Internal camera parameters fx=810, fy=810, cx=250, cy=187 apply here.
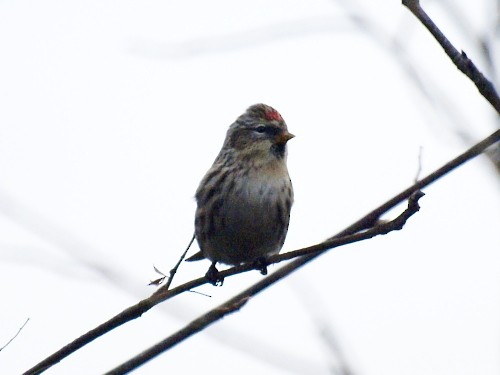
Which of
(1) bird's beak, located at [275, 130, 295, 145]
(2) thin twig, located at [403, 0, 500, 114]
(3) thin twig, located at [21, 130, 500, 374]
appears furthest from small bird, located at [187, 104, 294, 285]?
(2) thin twig, located at [403, 0, 500, 114]

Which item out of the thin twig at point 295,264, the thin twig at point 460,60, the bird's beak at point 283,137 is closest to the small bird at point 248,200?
the bird's beak at point 283,137

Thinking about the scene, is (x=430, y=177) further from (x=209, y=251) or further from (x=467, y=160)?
(x=209, y=251)

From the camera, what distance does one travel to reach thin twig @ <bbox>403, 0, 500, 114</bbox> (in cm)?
168

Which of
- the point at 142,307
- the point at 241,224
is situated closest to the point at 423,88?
the point at 142,307

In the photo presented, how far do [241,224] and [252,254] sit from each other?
0.21m

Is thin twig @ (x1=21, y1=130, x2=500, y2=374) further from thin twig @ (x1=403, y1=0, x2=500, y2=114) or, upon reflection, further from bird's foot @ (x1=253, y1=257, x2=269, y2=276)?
bird's foot @ (x1=253, y1=257, x2=269, y2=276)

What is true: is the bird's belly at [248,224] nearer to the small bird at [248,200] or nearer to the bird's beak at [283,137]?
the small bird at [248,200]

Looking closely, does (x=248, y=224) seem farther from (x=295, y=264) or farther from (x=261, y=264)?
(x=295, y=264)

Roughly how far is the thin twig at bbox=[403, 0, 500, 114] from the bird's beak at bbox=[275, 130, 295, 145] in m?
2.76

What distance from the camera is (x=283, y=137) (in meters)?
4.59

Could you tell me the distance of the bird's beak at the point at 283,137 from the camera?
4.54 meters

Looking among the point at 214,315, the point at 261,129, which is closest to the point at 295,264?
the point at 214,315

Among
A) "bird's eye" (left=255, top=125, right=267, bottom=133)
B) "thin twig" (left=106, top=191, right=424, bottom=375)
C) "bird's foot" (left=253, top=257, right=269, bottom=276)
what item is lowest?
"thin twig" (left=106, top=191, right=424, bottom=375)

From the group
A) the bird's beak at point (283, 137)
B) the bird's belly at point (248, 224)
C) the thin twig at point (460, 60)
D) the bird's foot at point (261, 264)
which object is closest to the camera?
the thin twig at point (460, 60)
